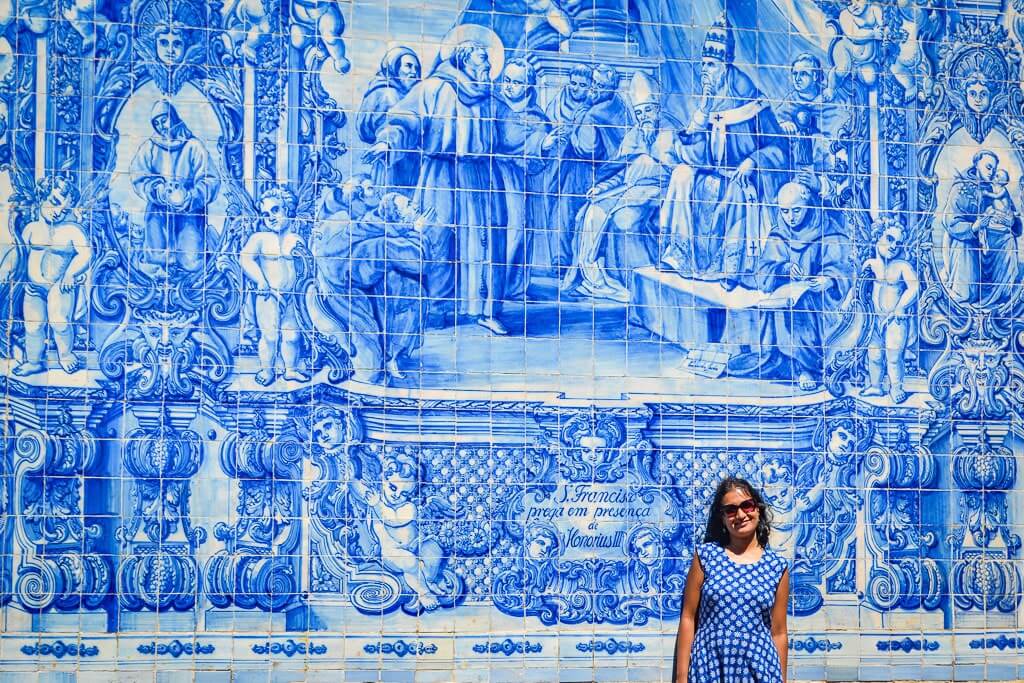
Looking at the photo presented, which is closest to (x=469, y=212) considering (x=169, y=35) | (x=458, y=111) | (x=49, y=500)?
(x=458, y=111)

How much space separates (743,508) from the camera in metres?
6.38

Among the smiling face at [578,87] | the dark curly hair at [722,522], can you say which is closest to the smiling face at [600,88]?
the smiling face at [578,87]

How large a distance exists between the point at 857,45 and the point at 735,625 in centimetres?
432

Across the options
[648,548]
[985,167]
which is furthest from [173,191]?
[985,167]

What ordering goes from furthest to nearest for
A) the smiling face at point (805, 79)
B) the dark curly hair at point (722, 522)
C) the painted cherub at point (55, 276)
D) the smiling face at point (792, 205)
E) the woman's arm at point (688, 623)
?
the smiling face at point (805, 79), the smiling face at point (792, 205), the painted cherub at point (55, 276), the dark curly hair at point (722, 522), the woman's arm at point (688, 623)

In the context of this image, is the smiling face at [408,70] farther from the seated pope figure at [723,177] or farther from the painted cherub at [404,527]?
the painted cherub at [404,527]

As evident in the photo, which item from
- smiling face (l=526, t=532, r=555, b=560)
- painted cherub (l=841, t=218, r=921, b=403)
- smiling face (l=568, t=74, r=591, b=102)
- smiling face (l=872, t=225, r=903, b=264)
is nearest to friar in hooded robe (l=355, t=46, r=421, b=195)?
smiling face (l=568, t=74, r=591, b=102)

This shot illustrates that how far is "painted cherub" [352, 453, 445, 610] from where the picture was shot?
8.52 meters

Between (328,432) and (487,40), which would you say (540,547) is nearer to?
(328,432)

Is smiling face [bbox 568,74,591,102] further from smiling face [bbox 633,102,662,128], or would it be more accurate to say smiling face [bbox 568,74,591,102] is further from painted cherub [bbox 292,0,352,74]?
painted cherub [bbox 292,0,352,74]

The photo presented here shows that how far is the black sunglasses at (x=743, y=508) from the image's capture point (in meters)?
6.38

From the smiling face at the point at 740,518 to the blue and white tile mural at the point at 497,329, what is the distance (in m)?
2.39

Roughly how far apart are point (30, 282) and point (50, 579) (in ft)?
5.12

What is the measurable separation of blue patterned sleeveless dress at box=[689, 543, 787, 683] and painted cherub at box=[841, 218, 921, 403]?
3022 millimetres
